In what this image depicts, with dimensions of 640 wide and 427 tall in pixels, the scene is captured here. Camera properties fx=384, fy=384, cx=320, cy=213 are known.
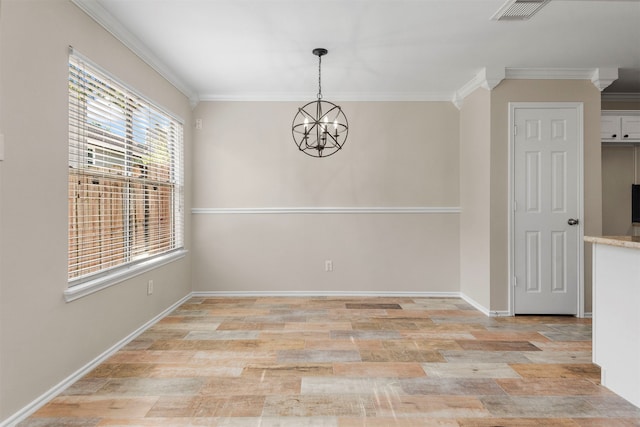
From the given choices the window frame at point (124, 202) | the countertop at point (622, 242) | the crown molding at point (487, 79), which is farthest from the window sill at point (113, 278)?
the crown molding at point (487, 79)

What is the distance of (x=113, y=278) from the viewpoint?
9.22 ft

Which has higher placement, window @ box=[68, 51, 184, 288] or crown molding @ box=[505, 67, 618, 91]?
crown molding @ box=[505, 67, 618, 91]

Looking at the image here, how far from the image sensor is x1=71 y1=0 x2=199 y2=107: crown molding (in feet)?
8.26

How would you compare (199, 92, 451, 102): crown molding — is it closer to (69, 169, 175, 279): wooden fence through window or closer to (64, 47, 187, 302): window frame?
(64, 47, 187, 302): window frame

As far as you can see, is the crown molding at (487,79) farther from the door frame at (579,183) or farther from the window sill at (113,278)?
the window sill at (113,278)

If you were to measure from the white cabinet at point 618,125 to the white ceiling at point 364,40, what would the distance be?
41 centimetres

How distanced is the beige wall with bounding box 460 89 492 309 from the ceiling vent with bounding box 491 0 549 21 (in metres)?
1.20

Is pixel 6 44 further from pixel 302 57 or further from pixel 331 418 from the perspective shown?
pixel 331 418

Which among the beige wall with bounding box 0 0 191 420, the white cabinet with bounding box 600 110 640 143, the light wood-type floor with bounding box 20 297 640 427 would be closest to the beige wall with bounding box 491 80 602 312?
the white cabinet with bounding box 600 110 640 143

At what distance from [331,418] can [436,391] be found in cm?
71

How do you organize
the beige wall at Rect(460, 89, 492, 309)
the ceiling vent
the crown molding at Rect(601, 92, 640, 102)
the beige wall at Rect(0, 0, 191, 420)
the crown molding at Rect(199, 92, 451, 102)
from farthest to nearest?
the crown molding at Rect(199, 92, 451, 102)
the crown molding at Rect(601, 92, 640, 102)
the beige wall at Rect(460, 89, 492, 309)
the ceiling vent
the beige wall at Rect(0, 0, 191, 420)

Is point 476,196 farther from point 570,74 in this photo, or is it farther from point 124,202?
point 124,202

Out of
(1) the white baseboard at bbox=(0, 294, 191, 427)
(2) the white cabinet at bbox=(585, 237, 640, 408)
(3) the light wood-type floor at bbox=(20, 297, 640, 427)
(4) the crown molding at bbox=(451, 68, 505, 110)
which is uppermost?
(4) the crown molding at bbox=(451, 68, 505, 110)

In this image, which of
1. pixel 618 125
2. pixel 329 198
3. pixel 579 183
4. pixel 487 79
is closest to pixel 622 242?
pixel 579 183
